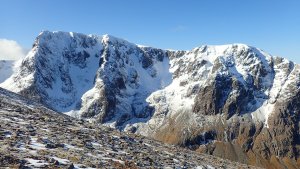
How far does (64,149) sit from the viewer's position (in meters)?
31.2

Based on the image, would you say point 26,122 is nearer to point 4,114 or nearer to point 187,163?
point 4,114

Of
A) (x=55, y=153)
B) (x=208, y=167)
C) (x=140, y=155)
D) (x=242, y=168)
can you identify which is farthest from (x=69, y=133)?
(x=242, y=168)

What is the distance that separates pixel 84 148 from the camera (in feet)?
109

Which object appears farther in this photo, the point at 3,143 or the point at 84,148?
the point at 84,148

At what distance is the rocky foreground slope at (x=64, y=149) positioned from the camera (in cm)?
2666

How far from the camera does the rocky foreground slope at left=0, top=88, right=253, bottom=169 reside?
26658 millimetres

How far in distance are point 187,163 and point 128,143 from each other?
19.9 ft

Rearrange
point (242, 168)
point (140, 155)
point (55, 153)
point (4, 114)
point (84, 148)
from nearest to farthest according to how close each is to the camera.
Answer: point (55, 153) → point (84, 148) → point (140, 155) → point (4, 114) → point (242, 168)

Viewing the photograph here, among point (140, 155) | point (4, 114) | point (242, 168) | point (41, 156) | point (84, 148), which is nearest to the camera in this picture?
point (41, 156)

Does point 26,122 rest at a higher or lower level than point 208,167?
higher

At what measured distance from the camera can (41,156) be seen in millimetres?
27344

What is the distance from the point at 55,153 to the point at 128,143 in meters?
13.0

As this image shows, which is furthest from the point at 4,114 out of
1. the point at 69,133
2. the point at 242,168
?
the point at 242,168

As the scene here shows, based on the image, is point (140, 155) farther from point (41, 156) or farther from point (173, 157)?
point (41, 156)
